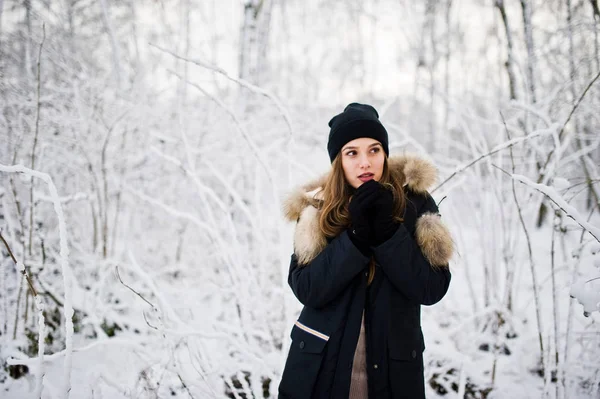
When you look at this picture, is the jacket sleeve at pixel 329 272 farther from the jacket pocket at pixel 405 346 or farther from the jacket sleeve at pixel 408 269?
the jacket pocket at pixel 405 346

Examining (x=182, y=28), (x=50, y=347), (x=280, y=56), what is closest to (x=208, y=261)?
(x=50, y=347)

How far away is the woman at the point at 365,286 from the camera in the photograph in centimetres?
113

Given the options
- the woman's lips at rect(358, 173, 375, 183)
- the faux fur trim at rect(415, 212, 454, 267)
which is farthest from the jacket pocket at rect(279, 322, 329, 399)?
the woman's lips at rect(358, 173, 375, 183)

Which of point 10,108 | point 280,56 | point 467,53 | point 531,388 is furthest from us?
point 467,53

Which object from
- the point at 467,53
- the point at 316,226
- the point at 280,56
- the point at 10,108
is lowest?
the point at 316,226

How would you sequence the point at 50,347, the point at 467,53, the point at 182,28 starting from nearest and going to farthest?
the point at 50,347 → the point at 182,28 → the point at 467,53

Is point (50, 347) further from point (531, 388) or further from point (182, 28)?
point (182, 28)

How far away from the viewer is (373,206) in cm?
117

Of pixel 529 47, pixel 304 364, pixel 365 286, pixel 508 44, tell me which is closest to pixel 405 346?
pixel 365 286

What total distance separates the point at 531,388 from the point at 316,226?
205cm

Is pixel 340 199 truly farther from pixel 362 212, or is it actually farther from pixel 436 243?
pixel 436 243

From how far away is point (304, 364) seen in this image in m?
1.18

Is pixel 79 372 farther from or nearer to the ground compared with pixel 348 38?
nearer to the ground

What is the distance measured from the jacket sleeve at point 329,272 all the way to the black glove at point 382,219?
0.10 m
